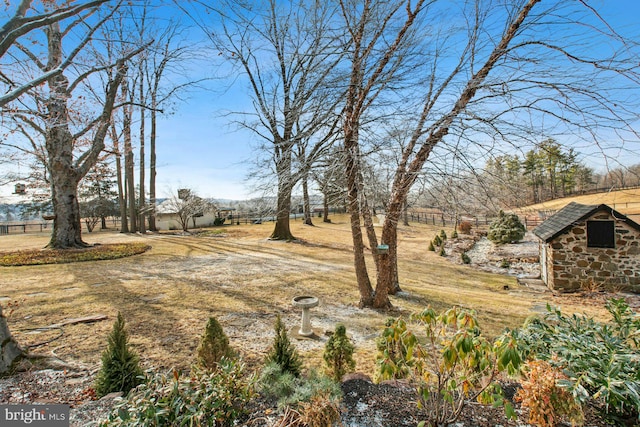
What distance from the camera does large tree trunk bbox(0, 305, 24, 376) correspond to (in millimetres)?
3018

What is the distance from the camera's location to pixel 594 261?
8.13 metres

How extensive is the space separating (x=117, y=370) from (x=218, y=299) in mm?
3455

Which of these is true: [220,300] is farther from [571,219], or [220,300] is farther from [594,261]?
[594,261]

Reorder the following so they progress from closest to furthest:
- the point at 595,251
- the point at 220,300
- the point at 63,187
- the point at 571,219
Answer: the point at 220,300 < the point at 595,251 < the point at 571,219 < the point at 63,187

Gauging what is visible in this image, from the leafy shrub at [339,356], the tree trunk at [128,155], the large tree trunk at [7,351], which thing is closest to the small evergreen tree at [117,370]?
the large tree trunk at [7,351]

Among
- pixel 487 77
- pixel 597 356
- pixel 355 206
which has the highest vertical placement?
pixel 487 77

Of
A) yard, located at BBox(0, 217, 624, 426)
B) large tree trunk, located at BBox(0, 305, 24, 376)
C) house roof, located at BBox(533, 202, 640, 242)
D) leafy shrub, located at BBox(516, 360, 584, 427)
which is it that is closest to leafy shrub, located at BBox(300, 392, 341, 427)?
leafy shrub, located at BBox(516, 360, 584, 427)

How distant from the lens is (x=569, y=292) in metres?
8.16

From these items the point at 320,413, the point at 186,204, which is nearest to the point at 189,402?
the point at 320,413

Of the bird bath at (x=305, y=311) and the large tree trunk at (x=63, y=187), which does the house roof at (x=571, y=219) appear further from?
the large tree trunk at (x=63, y=187)

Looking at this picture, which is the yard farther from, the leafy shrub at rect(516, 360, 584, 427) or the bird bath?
the leafy shrub at rect(516, 360, 584, 427)

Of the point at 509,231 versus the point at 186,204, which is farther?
the point at 186,204

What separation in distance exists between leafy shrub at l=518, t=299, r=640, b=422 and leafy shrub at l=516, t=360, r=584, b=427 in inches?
3.2

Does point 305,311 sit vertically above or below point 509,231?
below
